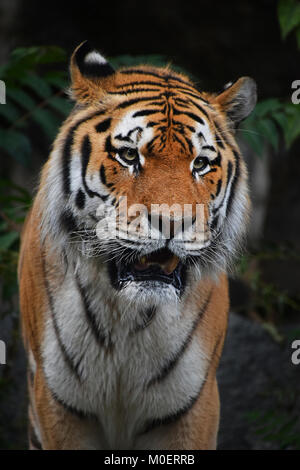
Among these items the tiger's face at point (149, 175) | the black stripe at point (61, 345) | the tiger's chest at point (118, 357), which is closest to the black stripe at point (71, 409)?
the tiger's chest at point (118, 357)

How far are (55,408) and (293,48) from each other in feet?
16.3

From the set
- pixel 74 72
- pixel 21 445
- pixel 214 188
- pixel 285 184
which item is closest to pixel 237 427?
pixel 21 445

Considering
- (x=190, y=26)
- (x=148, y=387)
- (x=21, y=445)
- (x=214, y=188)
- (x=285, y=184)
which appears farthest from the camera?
(x=285, y=184)

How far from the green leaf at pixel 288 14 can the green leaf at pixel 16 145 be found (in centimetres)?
153

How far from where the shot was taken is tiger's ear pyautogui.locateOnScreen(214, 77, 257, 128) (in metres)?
2.71

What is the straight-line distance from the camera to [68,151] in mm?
2568

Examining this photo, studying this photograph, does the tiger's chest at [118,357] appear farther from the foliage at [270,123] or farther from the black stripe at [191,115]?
the foliage at [270,123]

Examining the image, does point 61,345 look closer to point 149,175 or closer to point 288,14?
point 149,175

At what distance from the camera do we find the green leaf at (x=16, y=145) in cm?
391

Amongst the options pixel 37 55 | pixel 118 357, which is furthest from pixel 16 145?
pixel 118 357

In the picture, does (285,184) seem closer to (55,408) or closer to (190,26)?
(190,26)

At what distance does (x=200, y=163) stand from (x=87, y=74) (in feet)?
1.86
